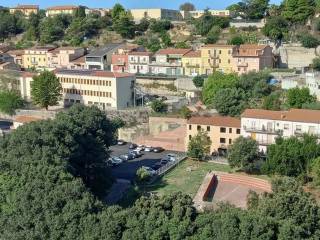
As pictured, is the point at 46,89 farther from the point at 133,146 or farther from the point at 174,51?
the point at 174,51

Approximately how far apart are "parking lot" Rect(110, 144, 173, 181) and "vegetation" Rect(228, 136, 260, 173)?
19.8ft

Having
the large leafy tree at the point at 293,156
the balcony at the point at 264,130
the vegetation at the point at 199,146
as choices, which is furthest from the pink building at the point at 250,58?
the large leafy tree at the point at 293,156

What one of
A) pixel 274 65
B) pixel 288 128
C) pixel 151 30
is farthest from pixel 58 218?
pixel 151 30

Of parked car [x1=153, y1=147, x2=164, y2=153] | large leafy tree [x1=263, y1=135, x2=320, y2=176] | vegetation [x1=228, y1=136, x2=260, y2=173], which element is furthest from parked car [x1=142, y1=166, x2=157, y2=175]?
large leafy tree [x1=263, y1=135, x2=320, y2=176]

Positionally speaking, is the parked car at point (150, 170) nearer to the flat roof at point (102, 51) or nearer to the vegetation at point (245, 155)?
the vegetation at point (245, 155)

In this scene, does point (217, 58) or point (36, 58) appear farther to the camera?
point (36, 58)

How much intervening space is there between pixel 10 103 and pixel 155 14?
120 feet

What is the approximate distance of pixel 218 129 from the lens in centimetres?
3641

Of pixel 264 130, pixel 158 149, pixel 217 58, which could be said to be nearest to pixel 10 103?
pixel 158 149

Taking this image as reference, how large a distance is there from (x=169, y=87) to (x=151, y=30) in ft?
65.8

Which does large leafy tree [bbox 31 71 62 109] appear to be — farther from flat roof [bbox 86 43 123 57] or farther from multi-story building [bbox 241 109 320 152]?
multi-story building [bbox 241 109 320 152]

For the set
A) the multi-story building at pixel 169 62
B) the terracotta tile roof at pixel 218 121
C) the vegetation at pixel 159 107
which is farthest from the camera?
the multi-story building at pixel 169 62

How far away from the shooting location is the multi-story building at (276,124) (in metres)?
32.8

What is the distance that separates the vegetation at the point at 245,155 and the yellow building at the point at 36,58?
38378 millimetres
